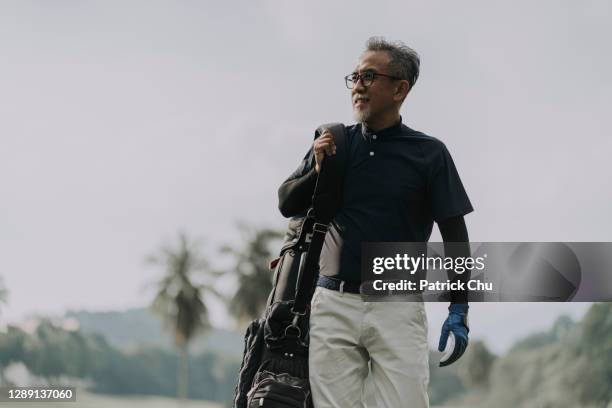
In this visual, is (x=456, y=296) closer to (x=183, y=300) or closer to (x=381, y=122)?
(x=381, y=122)

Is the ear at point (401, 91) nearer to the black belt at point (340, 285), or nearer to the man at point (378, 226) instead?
the man at point (378, 226)

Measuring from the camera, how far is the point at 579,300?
25.7 ft

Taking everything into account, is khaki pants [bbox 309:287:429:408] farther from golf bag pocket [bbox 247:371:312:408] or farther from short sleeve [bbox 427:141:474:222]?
short sleeve [bbox 427:141:474:222]

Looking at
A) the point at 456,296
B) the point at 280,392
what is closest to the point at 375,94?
the point at 456,296

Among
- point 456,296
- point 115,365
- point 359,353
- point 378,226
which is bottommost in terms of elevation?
point 115,365

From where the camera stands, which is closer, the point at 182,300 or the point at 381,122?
the point at 381,122

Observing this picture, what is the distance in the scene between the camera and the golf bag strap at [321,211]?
529 cm

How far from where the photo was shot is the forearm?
5.31m

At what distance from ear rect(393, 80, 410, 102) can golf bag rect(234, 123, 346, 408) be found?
13.8 inches

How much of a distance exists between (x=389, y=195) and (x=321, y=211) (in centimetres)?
37

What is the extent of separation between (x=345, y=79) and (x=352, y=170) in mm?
523

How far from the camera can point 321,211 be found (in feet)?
17.5

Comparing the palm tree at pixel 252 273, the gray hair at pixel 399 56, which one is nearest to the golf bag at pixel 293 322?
the gray hair at pixel 399 56
